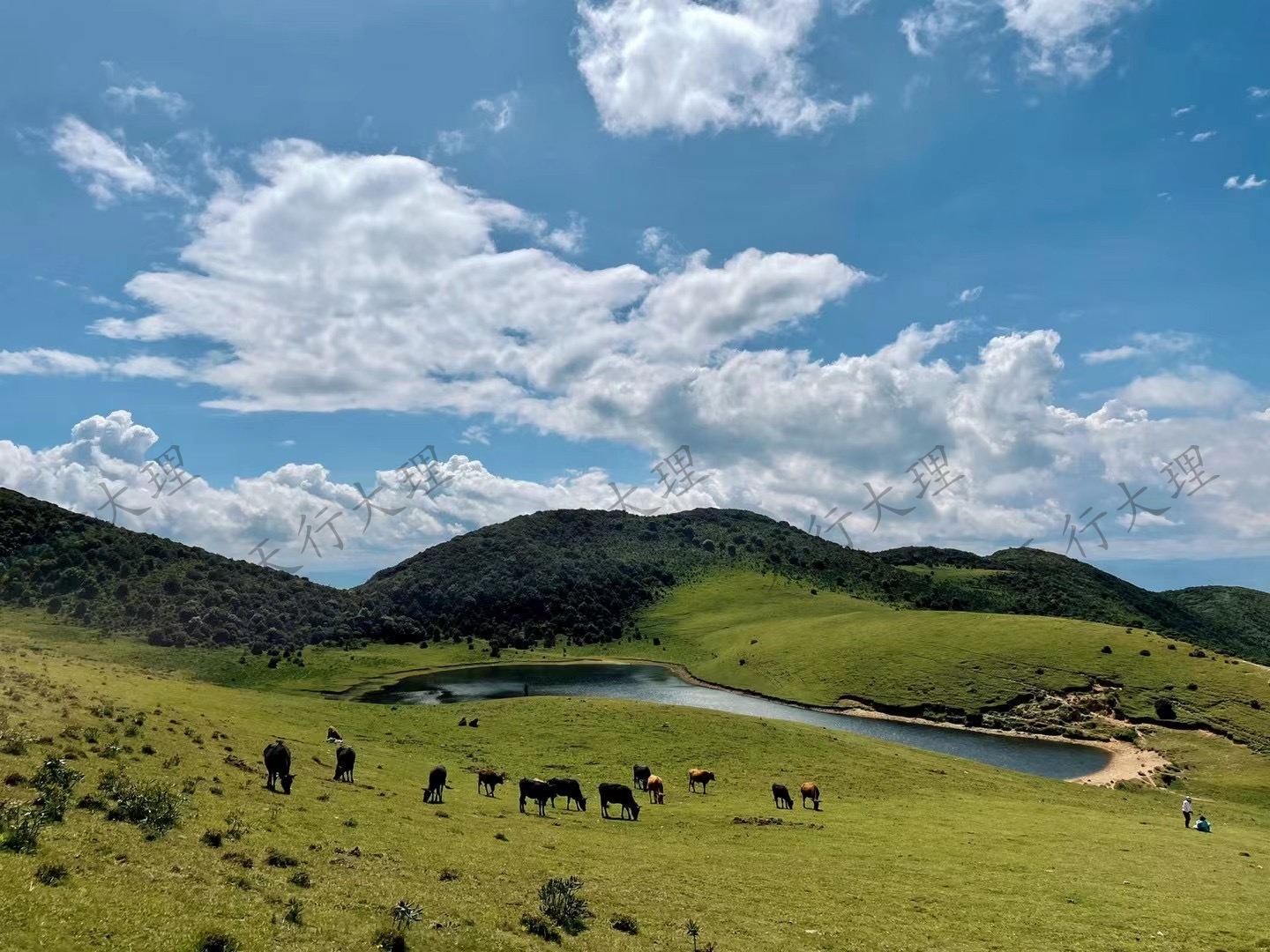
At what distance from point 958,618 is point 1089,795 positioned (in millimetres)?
74196

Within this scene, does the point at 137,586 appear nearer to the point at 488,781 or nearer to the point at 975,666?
the point at 488,781

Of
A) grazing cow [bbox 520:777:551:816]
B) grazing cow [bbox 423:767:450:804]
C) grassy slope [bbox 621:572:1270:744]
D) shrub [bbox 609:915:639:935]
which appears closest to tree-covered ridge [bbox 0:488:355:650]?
grassy slope [bbox 621:572:1270:744]

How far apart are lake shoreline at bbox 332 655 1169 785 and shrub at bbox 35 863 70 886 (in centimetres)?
6997

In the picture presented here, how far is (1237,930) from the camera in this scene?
2216 cm

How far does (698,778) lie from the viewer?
43250mm

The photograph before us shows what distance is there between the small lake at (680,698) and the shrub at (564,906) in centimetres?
5245

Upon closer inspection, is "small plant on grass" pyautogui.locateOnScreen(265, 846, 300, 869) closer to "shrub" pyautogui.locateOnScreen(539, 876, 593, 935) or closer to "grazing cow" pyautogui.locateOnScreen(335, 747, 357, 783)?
"shrub" pyautogui.locateOnScreen(539, 876, 593, 935)

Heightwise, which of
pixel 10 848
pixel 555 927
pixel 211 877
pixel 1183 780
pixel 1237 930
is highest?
pixel 10 848

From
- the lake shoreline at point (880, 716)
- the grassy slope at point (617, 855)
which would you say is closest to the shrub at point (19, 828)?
the grassy slope at point (617, 855)

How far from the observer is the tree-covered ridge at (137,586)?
120438 millimetres

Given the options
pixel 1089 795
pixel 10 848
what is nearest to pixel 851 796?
pixel 1089 795

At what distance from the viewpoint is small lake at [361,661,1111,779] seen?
240ft

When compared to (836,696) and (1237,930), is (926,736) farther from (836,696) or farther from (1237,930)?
(1237,930)

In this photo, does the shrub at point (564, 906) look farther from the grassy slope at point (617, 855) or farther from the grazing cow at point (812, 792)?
the grazing cow at point (812, 792)
